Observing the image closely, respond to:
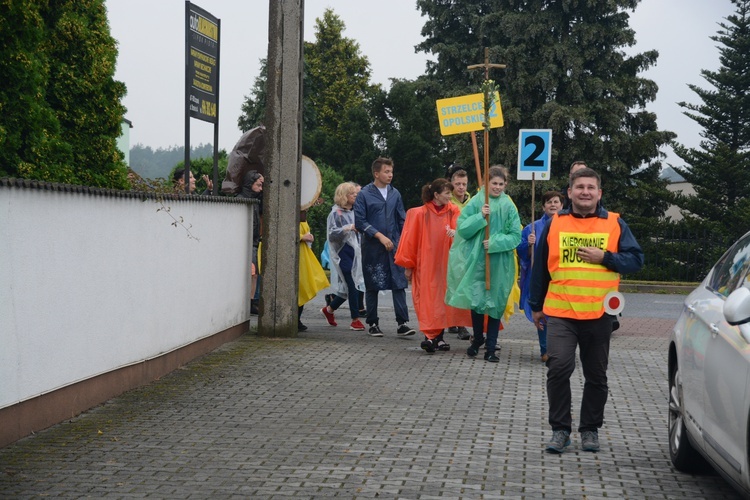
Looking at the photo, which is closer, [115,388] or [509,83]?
[115,388]

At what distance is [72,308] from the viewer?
780cm

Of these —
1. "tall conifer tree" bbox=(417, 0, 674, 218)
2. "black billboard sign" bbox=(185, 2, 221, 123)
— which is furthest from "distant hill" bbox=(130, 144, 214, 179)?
"tall conifer tree" bbox=(417, 0, 674, 218)

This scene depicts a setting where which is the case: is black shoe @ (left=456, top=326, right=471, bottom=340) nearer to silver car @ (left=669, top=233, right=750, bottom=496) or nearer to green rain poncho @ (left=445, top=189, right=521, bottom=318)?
green rain poncho @ (left=445, top=189, right=521, bottom=318)

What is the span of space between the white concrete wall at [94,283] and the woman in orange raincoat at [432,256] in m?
2.17

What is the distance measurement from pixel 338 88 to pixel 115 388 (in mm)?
68803

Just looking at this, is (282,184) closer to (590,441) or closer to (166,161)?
(590,441)

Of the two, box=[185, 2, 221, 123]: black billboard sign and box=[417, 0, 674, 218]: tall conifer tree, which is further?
box=[417, 0, 674, 218]: tall conifer tree

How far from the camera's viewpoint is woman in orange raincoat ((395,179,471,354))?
40.6 feet

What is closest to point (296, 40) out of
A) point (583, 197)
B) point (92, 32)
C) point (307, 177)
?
point (307, 177)

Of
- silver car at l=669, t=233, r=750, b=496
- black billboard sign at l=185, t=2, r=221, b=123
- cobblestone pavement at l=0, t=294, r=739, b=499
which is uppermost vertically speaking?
black billboard sign at l=185, t=2, r=221, b=123

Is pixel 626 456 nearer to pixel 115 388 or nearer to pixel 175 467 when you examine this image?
pixel 175 467

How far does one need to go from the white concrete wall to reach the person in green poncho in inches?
98.1

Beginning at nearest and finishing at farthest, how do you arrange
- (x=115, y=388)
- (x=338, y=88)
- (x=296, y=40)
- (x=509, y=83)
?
(x=115, y=388)
(x=296, y=40)
(x=509, y=83)
(x=338, y=88)

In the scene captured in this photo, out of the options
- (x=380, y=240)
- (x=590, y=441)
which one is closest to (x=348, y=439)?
(x=590, y=441)
